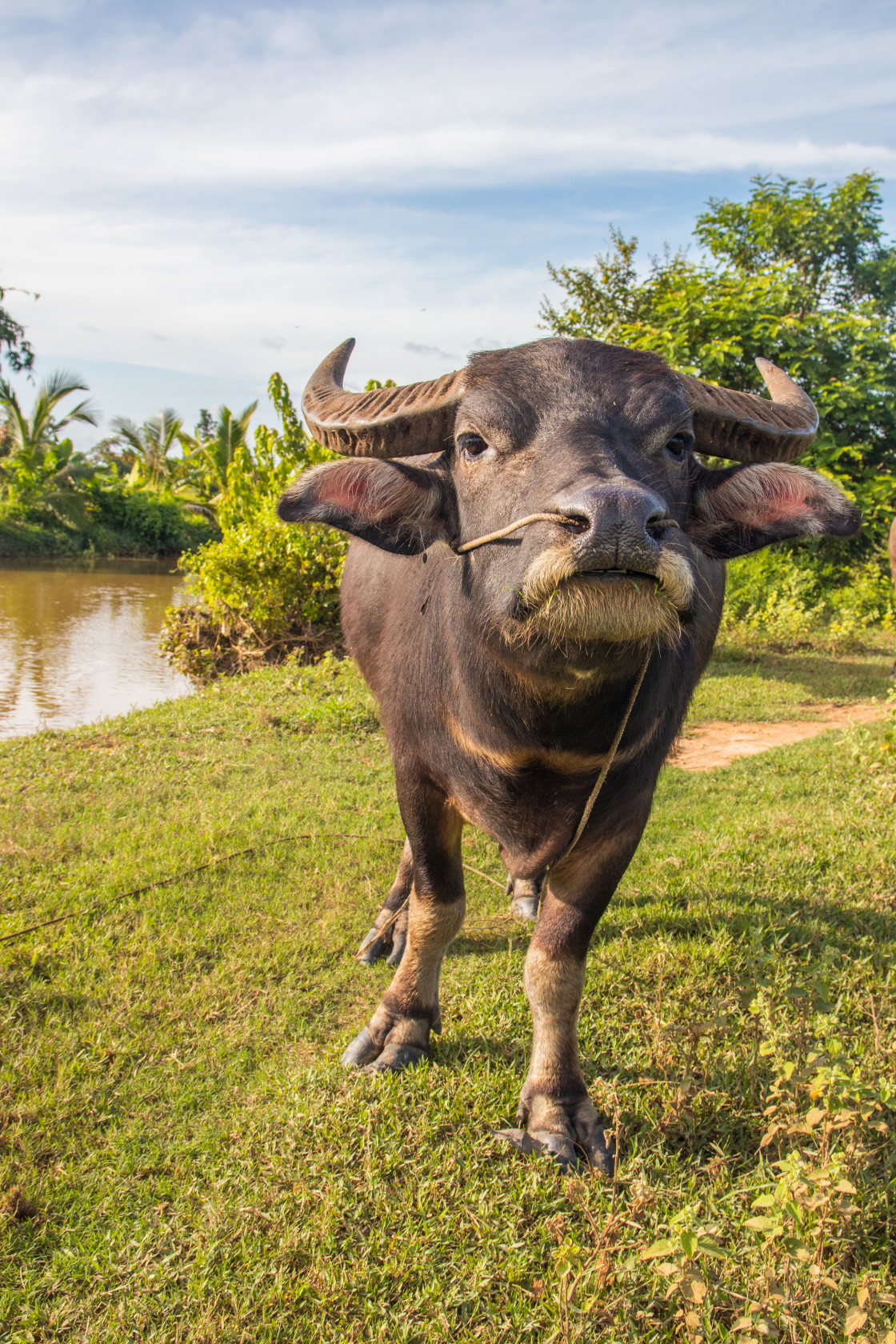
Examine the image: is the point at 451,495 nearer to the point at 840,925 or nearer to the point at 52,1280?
the point at 52,1280

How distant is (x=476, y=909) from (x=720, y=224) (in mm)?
11158

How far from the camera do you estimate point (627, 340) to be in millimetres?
9109

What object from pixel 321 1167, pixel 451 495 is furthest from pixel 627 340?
pixel 321 1167

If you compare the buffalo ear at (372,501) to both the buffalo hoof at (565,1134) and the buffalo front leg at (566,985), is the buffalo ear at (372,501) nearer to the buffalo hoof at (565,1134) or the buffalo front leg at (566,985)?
the buffalo front leg at (566,985)

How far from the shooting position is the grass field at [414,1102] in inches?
58.7

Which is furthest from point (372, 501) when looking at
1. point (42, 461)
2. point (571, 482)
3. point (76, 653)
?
point (42, 461)

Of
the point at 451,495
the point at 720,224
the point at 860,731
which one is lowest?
the point at 860,731

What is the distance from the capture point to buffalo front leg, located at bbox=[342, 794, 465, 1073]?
224 centimetres

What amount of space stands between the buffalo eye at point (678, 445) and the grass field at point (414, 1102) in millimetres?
1190

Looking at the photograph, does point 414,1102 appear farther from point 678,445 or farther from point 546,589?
point 678,445

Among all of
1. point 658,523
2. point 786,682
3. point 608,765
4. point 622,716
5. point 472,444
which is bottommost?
point 786,682

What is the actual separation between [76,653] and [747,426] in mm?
9289

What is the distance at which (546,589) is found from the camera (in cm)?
132

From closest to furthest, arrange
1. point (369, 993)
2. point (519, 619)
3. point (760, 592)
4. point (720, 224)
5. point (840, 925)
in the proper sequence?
1. point (519, 619)
2. point (369, 993)
3. point (840, 925)
4. point (760, 592)
5. point (720, 224)
